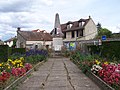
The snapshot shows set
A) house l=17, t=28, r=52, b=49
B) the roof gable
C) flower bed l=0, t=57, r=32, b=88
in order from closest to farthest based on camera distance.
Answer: flower bed l=0, t=57, r=32, b=88
the roof gable
house l=17, t=28, r=52, b=49

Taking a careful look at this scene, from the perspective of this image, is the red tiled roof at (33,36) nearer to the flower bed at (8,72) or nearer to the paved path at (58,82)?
the flower bed at (8,72)

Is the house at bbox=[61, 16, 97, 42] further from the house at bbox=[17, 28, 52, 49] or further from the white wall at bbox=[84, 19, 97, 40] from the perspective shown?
the house at bbox=[17, 28, 52, 49]

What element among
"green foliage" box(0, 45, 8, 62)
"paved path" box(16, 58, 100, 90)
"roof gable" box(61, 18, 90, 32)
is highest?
"roof gable" box(61, 18, 90, 32)

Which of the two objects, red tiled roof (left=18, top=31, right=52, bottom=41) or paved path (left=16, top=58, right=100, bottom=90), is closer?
paved path (left=16, top=58, right=100, bottom=90)

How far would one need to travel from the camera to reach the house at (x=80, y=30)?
195 ft

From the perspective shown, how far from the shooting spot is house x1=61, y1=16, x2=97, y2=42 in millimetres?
59503

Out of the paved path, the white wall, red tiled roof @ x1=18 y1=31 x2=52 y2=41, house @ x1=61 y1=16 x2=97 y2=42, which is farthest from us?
red tiled roof @ x1=18 y1=31 x2=52 y2=41

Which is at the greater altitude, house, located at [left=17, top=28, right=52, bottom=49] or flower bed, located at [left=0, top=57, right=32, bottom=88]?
house, located at [left=17, top=28, right=52, bottom=49]

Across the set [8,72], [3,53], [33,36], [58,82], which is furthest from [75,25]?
[58,82]

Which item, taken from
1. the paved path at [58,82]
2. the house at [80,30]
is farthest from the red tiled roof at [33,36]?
the paved path at [58,82]

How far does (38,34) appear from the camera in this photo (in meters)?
70.8

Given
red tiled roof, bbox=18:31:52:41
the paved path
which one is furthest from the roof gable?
→ the paved path

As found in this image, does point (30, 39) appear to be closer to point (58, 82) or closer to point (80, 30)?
point (80, 30)

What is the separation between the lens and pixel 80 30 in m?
60.6
